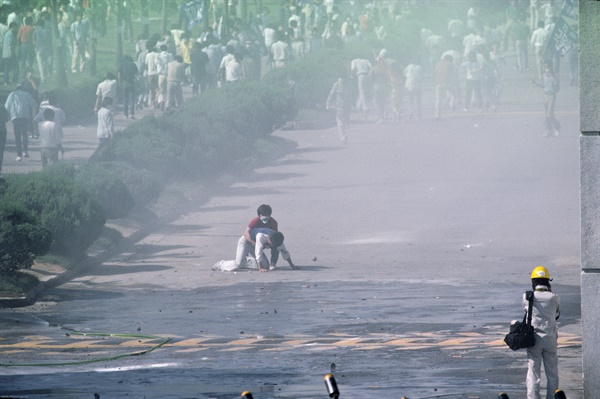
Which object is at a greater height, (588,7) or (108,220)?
(588,7)

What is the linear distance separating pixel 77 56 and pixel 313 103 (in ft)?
39.8

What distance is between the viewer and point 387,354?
48.3 ft

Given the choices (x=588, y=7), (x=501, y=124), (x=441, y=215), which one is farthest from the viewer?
(x=501, y=124)

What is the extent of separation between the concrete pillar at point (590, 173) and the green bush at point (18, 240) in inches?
363

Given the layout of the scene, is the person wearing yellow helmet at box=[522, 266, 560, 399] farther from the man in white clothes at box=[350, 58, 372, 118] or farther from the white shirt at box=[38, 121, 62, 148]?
the man in white clothes at box=[350, 58, 372, 118]

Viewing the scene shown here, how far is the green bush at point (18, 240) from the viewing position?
18.9 metres

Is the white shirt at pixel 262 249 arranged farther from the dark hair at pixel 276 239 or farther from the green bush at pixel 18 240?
the green bush at pixel 18 240

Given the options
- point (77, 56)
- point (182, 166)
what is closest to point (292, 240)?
point (182, 166)

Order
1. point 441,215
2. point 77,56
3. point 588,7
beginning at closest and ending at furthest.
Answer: point 588,7 → point 441,215 → point 77,56

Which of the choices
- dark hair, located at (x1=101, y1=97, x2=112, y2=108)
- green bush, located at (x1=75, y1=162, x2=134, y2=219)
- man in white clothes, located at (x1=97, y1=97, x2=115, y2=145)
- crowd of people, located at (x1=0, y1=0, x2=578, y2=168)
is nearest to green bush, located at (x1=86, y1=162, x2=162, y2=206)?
green bush, located at (x1=75, y1=162, x2=134, y2=219)

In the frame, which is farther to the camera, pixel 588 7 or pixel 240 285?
pixel 240 285

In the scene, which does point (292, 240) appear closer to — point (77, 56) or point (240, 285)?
point (240, 285)

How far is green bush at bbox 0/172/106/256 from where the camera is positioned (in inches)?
845

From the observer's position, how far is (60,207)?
70.9 feet
